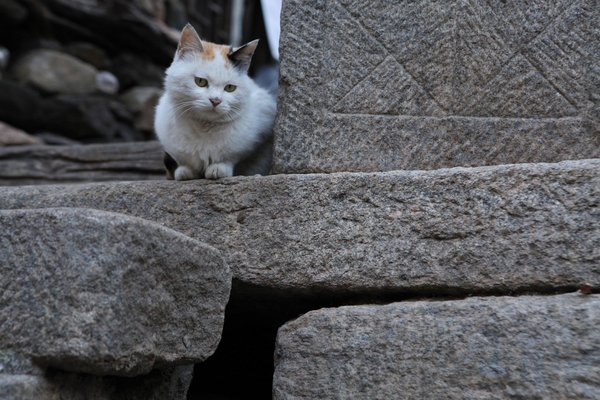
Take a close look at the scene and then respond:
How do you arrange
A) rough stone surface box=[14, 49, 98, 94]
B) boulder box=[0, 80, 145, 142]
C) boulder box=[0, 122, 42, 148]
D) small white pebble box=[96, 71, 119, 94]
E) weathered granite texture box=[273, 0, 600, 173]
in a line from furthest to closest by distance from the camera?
1. small white pebble box=[96, 71, 119, 94]
2. rough stone surface box=[14, 49, 98, 94]
3. boulder box=[0, 80, 145, 142]
4. boulder box=[0, 122, 42, 148]
5. weathered granite texture box=[273, 0, 600, 173]

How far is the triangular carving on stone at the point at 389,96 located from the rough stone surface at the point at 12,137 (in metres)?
3.25

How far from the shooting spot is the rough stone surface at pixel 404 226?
6.59ft

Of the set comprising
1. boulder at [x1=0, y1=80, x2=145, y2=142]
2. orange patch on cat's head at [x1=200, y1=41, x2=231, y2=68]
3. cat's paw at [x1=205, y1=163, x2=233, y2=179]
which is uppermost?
boulder at [x1=0, y1=80, x2=145, y2=142]

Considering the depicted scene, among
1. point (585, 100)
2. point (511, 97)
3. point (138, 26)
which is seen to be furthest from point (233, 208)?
point (138, 26)

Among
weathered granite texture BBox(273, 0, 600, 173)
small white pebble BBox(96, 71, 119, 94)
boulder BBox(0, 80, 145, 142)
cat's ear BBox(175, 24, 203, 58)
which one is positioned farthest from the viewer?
small white pebble BBox(96, 71, 119, 94)

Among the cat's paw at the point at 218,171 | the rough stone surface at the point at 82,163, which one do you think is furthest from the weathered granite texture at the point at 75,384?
the rough stone surface at the point at 82,163

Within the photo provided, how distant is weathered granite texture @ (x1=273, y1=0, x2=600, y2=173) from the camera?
237 centimetres

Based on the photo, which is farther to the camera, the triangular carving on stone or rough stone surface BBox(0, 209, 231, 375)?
the triangular carving on stone

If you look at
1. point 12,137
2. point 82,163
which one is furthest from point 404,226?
point 12,137

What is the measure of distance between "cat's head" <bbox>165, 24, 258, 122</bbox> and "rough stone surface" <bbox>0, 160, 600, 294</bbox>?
0.37 meters

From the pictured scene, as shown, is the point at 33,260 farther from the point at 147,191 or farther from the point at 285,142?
the point at 285,142

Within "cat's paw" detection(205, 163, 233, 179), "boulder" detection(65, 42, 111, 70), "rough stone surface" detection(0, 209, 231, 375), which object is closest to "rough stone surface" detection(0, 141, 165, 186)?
"cat's paw" detection(205, 163, 233, 179)

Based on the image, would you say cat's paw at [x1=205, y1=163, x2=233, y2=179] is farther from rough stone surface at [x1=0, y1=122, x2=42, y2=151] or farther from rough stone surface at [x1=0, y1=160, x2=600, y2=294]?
rough stone surface at [x1=0, y1=122, x2=42, y2=151]

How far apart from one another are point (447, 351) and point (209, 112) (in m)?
1.21
